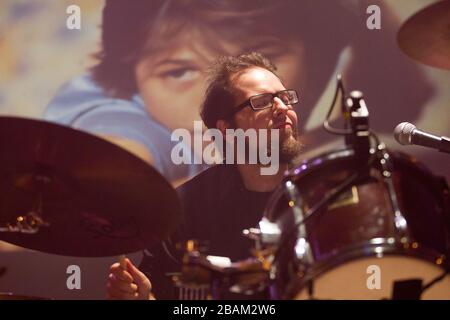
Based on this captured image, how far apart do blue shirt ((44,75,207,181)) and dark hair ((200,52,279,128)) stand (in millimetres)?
169

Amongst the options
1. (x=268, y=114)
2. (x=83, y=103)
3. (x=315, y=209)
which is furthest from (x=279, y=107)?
(x=315, y=209)

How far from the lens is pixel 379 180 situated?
129 centimetres

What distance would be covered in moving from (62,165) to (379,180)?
0.71 m

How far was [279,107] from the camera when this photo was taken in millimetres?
2164

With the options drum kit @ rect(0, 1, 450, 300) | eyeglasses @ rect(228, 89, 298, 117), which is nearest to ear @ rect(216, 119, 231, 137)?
eyeglasses @ rect(228, 89, 298, 117)

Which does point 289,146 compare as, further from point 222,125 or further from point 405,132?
point 405,132

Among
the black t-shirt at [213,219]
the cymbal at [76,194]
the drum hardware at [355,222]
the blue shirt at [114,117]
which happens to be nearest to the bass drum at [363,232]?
the drum hardware at [355,222]

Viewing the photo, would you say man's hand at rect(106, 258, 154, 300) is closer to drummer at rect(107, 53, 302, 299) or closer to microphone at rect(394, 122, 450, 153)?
drummer at rect(107, 53, 302, 299)

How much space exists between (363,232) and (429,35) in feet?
2.74

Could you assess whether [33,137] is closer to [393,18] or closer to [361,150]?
[361,150]

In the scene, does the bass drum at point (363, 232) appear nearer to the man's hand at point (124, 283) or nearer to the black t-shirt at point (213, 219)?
the man's hand at point (124, 283)
